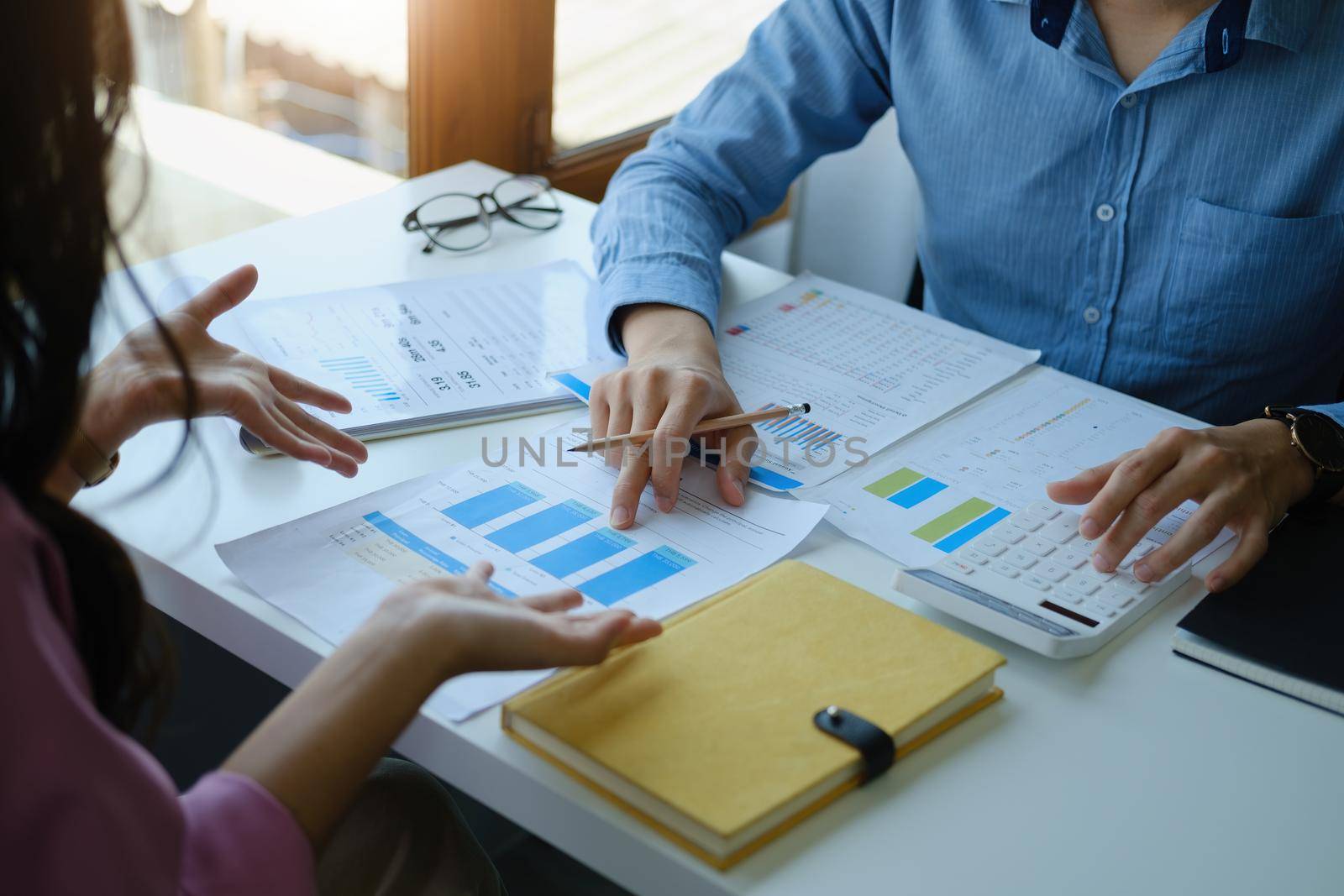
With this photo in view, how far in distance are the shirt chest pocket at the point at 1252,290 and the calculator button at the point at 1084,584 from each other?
1.82 feet

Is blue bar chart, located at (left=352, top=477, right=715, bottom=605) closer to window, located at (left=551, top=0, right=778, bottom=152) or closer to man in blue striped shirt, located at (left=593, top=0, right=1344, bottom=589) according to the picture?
man in blue striped shirt, located at (left=593, top=0, right=1344, bottom=589)

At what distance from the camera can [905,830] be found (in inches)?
27.4

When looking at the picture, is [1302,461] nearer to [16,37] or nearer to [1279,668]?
[1279,668]

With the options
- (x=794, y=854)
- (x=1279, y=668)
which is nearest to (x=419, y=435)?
(x=794, y=854)

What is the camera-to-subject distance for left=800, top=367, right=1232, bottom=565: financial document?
0.99 m

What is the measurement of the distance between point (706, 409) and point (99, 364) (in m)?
0.49

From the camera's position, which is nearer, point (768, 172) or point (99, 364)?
point (99, 364)

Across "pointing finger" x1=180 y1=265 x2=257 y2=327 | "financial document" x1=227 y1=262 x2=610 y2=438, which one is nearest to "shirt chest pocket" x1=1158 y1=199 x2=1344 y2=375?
"financial document" x1=227 y1=262 x2=610 y2=438

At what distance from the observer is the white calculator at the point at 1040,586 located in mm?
851

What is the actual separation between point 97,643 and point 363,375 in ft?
1.71

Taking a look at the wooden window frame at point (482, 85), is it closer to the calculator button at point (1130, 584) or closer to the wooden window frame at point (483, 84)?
the wooden window frame at point (483, 84)

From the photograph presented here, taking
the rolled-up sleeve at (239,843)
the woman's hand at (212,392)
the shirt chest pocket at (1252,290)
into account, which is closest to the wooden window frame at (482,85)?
the shirt chest pocket at (1252,290)

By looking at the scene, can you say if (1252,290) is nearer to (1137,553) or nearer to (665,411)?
(1137,553)

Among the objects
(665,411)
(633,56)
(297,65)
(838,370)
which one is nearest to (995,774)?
(665,411)
